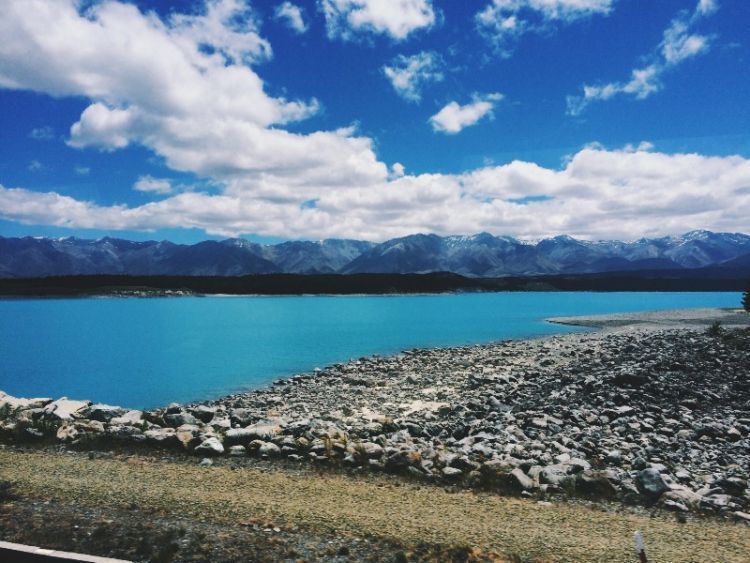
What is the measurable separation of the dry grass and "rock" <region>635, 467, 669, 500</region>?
99 centimetres

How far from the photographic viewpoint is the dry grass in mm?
8539

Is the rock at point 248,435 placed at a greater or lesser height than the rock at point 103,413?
greater

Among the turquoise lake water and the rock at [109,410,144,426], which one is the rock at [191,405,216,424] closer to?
the rock at [109,410,144,426]

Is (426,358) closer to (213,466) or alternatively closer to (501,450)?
(501,450)

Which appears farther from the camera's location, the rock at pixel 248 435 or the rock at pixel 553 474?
the rock at pixel 248 435

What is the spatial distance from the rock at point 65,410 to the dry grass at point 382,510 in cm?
427

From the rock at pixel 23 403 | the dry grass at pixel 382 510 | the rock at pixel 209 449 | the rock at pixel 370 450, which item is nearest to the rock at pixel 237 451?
the rock at pixel 209 449

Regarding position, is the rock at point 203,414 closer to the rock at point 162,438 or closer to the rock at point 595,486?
the rock at point 162,438

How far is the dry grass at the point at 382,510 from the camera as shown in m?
→ 8.54

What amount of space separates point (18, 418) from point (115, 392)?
1837 cm

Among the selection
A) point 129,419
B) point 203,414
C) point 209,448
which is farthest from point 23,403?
point 209,448

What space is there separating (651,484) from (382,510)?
5704 millimetres

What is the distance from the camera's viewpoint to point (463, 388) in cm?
2814

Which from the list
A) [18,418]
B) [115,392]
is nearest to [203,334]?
[115,392]
